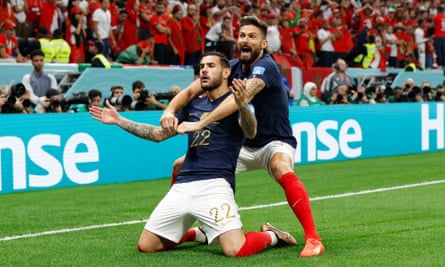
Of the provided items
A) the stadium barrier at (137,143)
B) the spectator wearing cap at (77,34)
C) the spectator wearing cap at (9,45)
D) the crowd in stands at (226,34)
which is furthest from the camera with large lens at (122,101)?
the spectator wearing cap at (77,34)

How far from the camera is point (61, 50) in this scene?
1758 centimetres

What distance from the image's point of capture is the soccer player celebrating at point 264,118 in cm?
708

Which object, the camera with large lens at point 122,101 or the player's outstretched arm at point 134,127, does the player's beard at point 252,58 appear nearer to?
the player's outstretched arm at point 134,127

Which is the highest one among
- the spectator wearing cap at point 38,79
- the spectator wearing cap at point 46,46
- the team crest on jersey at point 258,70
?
the team crest on jersey at point 258,70

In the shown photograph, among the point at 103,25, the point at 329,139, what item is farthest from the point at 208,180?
the point at 103,25

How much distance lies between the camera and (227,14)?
21.7 meters

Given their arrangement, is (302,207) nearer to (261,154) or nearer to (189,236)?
(261,154)

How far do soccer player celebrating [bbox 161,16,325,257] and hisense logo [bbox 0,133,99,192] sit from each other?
5.31 meters

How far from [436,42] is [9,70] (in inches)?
594

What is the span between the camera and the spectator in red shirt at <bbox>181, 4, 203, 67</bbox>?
67.8 feet

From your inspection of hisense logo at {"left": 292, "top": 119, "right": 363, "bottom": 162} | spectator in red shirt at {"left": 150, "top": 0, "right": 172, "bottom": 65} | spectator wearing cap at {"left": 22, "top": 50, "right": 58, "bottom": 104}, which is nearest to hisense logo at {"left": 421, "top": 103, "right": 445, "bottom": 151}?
hisense logo at {"left": 292, "top": 119, "right": 363, "bottom": 162}

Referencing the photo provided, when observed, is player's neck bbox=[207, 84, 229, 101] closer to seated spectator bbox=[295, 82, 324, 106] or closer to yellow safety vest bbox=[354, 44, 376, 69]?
seated spectator bbox=[295, 82, 324, 106]

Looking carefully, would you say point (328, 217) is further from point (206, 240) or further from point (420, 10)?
point (420, 10)

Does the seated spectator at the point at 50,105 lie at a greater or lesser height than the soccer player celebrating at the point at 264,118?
lesser
